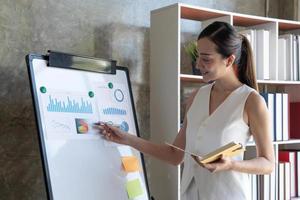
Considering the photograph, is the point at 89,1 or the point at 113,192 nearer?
the point at 113,192

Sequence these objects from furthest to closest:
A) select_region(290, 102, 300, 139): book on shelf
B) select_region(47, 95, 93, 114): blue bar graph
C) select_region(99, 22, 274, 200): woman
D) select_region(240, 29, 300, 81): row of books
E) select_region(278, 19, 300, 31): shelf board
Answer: select_region(290, 102, 300, 139): book on shelf
select_region(278, 19, 300, 31): shelf board
select_region(240, 29, 300, 81): row of books
select_region(47, 95, 93, 114): blue bar graph
select_region(99, 22, 274, 200): woman

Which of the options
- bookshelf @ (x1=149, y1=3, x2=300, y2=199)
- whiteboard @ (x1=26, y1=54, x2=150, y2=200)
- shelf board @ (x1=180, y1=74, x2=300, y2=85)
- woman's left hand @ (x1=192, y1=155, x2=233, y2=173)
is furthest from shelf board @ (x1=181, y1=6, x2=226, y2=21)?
woman's left hand @ (x1=192, y1=155, x2=233, y2=173)

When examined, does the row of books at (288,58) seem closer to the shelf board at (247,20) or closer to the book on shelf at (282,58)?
the book on shelf at (282,58)

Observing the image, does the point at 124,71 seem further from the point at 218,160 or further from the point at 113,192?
the point at 218,160

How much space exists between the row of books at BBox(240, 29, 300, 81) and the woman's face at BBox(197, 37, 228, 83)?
1.21 m

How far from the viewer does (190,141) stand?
78.2 inches

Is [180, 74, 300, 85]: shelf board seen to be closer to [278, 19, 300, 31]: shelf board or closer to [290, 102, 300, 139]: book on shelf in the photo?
[290, 102, 300, 139]: book on shelf

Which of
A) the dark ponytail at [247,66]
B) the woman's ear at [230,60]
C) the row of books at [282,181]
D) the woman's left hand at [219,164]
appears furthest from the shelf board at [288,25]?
the woman's left hand at [219,164]

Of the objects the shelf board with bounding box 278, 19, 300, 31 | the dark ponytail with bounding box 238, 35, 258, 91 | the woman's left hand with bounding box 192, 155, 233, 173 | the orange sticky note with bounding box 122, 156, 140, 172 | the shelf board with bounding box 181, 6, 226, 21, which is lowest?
the orange sticky note with bounding box 122, 156, 140, 172

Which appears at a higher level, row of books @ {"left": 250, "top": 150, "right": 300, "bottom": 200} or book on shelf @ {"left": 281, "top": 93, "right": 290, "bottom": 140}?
book on shelf @ {"left": 281, "top": 93, "right": 290, "bottom": 140}

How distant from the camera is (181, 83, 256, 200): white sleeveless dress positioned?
6.18 feet

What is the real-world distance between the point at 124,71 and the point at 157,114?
414 millimetres

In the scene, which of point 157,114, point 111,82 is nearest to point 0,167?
point 111,82

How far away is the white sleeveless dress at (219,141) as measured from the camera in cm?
188
